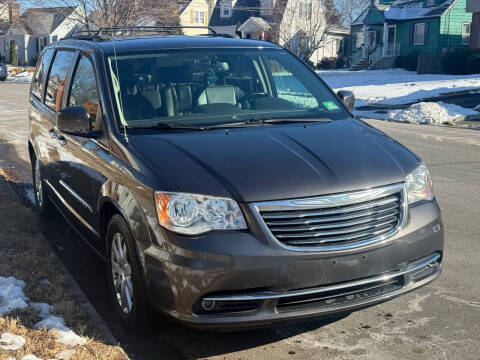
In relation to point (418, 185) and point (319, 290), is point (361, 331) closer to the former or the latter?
point (319, 290)

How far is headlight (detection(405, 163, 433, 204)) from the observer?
12.8 feet

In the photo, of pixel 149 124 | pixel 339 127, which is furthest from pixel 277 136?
pixel 149 124

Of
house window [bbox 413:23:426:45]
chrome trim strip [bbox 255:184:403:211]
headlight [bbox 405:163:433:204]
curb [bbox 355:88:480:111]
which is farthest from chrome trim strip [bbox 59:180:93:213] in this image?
house window [bbox 413:23:426:45]

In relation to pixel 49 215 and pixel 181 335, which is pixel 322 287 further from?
pixel 49 215

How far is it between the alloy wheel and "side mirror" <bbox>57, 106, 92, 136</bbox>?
3.01 ft

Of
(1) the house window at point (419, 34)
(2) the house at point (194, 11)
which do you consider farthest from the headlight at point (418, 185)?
(2) the house at point (194, 11)

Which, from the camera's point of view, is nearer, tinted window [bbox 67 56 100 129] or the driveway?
the driveway

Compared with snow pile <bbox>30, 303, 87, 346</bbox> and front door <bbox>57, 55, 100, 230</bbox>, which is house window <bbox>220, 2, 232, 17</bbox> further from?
snow pile <bbox>30, 303, 87, 346</bbox>

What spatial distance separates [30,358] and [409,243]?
225 cm

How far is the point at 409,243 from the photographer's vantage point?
3.76m

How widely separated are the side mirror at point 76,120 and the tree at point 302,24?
38.6 meters

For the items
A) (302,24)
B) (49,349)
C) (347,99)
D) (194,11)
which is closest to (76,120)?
(49,349)

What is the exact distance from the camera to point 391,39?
157 feet

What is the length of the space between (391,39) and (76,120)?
1825 inches
